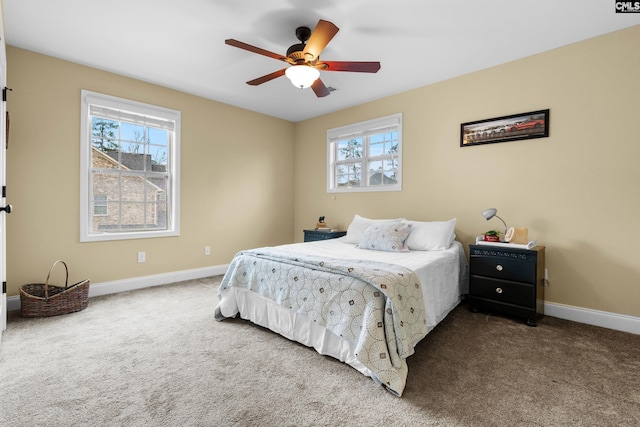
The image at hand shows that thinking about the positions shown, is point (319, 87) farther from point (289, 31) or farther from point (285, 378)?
point (285, 378)

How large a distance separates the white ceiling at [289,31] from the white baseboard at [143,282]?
2.45 meters

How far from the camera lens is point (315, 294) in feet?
7.20

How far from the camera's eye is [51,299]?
2.81 meters

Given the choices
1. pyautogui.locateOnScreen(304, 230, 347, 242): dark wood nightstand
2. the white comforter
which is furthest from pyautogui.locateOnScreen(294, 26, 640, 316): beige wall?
pyautogui.locateOnScreen(304, 230, 347, 242): dark wood nightstand

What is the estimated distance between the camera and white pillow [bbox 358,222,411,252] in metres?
3.20

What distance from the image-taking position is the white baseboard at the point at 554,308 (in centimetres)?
261

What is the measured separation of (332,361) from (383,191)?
2706 millimetres

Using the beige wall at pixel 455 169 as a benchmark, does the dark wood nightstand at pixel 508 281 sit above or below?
below

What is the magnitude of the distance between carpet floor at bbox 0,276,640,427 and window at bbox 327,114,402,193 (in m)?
2.22

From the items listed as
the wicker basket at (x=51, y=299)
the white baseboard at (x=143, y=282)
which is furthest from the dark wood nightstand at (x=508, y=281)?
the wicker basket at (x=51, y=299)

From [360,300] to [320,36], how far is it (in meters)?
1.86

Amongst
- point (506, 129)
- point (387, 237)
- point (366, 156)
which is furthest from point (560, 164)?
point (366, 156)

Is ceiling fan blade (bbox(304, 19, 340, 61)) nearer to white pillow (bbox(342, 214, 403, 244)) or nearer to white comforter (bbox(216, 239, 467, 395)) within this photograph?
white comforter (bbox(216, 239, 467, 395))

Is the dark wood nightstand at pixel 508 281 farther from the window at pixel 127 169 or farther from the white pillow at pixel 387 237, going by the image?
the window at pixel 127 169
